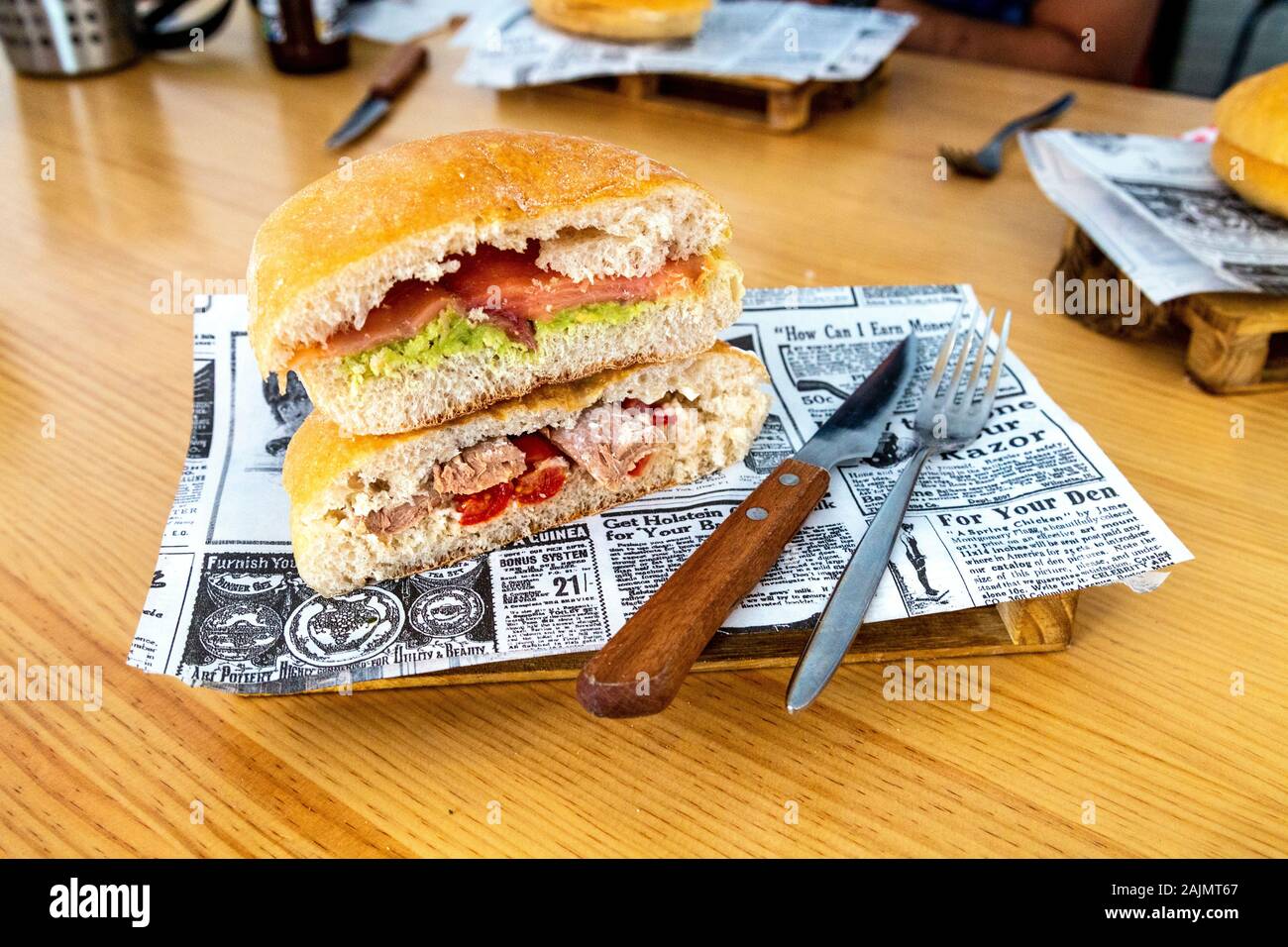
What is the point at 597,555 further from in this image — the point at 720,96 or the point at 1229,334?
the point at 720,96

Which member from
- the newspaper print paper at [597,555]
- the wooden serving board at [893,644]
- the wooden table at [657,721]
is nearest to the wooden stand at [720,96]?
the wooden table at [657,721]

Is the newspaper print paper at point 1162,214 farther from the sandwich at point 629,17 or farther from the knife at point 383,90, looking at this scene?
the knife at point 383,90

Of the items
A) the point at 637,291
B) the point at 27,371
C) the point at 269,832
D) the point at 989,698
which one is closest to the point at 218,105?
the point at 27,371

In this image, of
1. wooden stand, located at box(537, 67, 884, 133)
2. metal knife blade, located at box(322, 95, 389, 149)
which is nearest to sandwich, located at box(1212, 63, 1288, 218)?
wooden stand, located at box(537, 67, 884, 133)

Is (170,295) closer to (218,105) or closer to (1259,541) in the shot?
(218,105)

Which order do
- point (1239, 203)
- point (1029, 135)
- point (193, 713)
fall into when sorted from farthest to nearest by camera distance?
point (1029, 135)
point (1239, 203)
point (193, 713)

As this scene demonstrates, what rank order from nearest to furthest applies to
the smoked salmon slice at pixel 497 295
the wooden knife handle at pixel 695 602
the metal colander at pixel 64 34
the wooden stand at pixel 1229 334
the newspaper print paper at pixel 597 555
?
the wooden knife handle at pixel 695 602 → the newspaper print paper at pixel 597 555 → the smoked salmon slice at pixel 497 295 → the wooden stand at pixel 1229 334 → the metal colander at pixel 64 34

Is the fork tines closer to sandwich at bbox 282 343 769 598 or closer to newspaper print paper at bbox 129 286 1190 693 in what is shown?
newspaper print paper at bbox 129 286 1190 693

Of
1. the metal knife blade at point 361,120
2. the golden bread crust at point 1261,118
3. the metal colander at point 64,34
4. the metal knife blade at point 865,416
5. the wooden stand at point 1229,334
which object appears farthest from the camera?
the metal colander at point 64,34
